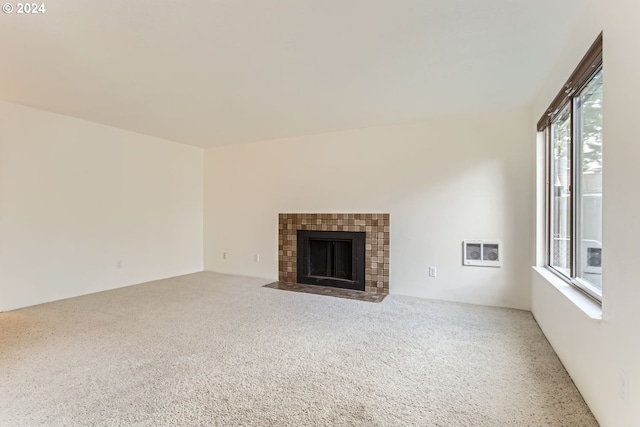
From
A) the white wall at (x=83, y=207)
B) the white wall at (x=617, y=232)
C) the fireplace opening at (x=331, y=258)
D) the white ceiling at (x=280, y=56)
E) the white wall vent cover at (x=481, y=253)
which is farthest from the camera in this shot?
the fireplace opening at (x=331, y=258)

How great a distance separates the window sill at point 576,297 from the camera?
1.61m

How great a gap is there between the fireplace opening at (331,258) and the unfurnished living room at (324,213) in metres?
0.04

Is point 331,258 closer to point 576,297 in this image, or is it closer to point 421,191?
point 421,191

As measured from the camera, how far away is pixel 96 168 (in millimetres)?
3984

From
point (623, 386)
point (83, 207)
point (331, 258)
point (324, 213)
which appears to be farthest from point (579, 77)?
point (83, 207)

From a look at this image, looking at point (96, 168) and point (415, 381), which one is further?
point (96, 168)

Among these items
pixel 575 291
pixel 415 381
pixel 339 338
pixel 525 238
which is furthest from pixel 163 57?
pixel 525 238

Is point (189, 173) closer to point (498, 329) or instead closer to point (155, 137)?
point (155, 137)

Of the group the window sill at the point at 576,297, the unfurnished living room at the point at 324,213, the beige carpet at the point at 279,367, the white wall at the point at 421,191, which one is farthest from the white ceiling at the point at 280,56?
the beige carpet at the point at 279,367

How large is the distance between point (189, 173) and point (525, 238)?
200 inches

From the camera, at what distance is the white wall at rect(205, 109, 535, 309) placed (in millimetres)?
3334

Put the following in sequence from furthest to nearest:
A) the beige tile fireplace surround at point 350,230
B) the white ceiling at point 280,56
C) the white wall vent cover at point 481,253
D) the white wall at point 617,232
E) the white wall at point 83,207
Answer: the beige tile fireplace surround at point 350,230 → the white wall vent cover at point 481,253 → the white wall at point 83,207 → the white ceiling at point 280,56 → the white wall at point 617,232

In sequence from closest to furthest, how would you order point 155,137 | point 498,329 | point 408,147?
point 498,329 → point 408,147 → point 155,137

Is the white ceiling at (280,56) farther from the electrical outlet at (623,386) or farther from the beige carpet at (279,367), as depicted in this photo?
the beige carpet at (279,367)
